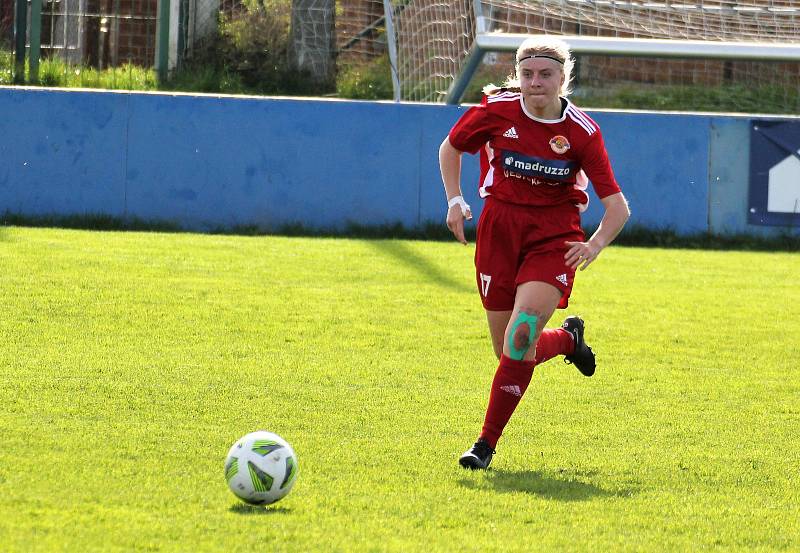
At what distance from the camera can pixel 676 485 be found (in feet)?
17.0

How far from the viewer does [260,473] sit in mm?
4559

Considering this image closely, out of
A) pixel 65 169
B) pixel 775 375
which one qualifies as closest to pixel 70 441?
pixel 775 375

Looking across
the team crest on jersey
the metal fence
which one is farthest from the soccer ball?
the metal fence

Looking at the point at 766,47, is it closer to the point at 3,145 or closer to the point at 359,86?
the point at 359,86

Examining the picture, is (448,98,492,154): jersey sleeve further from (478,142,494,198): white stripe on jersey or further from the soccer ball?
the soccer ball

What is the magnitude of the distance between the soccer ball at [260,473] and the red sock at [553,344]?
181 cm

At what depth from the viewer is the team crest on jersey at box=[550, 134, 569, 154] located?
5605 mm

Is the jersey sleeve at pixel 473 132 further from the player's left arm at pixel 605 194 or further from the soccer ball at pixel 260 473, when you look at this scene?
the soccer ball at pixel 260 473

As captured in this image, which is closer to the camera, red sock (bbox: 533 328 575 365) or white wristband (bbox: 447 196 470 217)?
white wristband (bbox: 447 196 470 217)

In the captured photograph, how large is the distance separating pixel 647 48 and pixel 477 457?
26.9ft

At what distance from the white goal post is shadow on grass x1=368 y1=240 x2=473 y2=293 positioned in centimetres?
200

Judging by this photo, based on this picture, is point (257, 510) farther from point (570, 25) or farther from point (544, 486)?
point (570, 25)

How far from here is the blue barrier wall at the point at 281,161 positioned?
13.7 meters

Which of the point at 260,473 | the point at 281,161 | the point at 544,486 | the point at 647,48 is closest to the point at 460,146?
the point at 544,486
